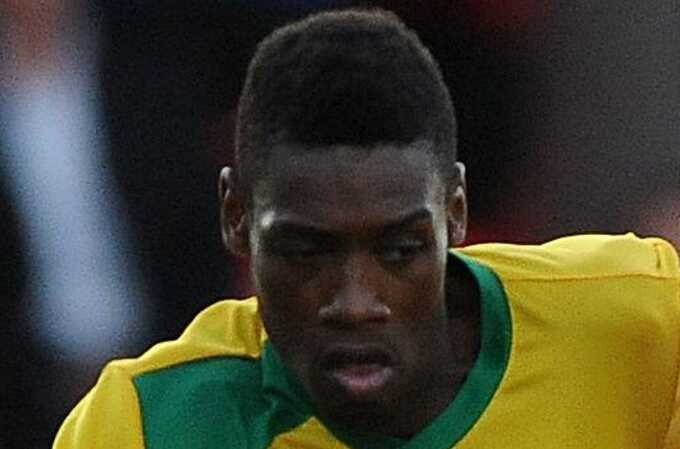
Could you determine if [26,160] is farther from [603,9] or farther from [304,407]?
[304,407]

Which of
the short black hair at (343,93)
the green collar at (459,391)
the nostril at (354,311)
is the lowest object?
the green collar at (459,391)

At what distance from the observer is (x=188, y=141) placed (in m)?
3.20

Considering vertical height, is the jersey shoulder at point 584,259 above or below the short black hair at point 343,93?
below

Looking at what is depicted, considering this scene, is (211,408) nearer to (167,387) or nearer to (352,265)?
(167,387)

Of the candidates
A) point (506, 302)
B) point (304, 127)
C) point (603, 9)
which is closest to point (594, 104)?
point (603, 9)

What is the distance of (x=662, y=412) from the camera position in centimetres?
223

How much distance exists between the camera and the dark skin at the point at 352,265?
205cm

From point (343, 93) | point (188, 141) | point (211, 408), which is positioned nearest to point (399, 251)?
point (343, 93)

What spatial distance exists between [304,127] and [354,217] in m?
0.10

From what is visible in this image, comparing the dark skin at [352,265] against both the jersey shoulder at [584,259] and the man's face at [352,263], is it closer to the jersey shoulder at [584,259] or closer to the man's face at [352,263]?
the man's face at [352,263]

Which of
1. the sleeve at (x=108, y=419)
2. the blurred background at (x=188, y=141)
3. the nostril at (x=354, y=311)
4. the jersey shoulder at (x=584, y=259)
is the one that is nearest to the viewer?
the nostril at (x=354, y=311)

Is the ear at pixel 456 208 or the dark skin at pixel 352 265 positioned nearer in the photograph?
the dark skin at pixel 352 265

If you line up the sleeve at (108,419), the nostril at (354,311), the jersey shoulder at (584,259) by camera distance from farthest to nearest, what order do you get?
1. the jersey shoulder at (584,259)
2. the sleeve at (108,419)
3. the nostril at (354,311)

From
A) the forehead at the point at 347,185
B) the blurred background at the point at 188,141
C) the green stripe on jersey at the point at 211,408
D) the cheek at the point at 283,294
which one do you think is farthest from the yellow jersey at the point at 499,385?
the blurred background at the point at 188,141
